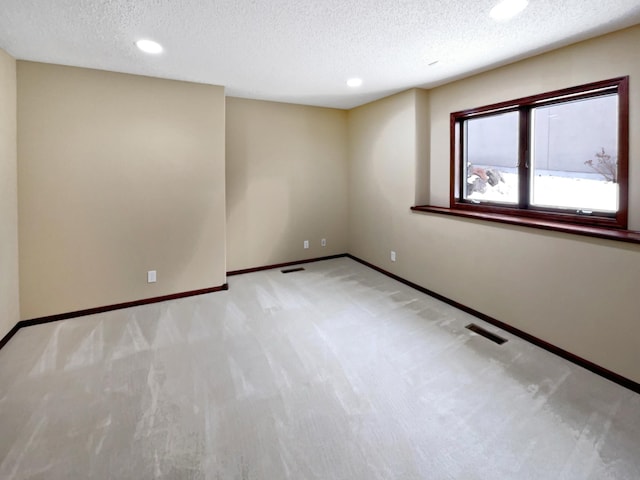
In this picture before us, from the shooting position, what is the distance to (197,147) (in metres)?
3.70

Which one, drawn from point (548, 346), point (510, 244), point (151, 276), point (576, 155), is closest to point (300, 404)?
point (548, 346)

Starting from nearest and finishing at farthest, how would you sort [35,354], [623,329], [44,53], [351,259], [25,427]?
[25,427] → [623,329] → [35,354] → [44,53] → [351,259]

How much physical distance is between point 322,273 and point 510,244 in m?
2.39

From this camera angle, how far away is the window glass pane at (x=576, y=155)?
8.23 ft

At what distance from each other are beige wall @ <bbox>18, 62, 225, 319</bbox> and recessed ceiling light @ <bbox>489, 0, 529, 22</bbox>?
109 inches

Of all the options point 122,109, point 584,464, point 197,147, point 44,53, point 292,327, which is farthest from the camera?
point 197,147

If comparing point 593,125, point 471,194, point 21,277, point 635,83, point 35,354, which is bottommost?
point 35,354

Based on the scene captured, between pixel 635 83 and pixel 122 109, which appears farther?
pixel 122 109

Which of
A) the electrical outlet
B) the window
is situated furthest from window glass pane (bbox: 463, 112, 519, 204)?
the electrical outlet

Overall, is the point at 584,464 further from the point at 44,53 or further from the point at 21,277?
the point at 44,53

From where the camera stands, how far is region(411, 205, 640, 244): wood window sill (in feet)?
7.13

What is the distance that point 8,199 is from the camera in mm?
2789

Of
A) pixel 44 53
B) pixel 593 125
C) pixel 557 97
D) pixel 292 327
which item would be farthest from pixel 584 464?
pixel 44 53

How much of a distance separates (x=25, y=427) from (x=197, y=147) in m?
2.79
